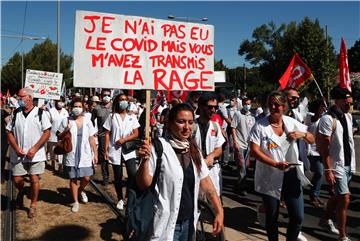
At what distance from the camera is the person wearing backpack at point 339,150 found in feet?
14.6

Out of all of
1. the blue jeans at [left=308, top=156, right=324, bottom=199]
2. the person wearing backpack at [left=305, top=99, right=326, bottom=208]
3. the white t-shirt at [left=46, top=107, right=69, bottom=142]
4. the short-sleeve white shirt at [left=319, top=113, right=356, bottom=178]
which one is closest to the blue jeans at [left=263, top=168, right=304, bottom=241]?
the short-sleeve white shirt at [left=319, top=113, right=356, bottom=178]

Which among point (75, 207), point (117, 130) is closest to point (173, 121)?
point (117, 130)

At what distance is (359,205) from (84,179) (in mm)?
4538

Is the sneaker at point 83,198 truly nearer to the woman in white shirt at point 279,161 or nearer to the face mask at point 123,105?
the face mask at point 123,105

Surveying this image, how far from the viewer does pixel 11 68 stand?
2291 inches

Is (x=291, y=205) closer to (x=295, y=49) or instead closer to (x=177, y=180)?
(x=177, y=180)

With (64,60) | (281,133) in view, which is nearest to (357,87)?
(64,60)

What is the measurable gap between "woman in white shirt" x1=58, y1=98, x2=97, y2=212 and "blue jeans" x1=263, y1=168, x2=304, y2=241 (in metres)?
3.21

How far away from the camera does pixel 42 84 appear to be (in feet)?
34.1

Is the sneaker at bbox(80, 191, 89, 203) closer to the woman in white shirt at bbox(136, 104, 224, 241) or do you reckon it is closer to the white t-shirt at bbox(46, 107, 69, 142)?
the white t-shirt at bbox(46, 107, 69, 142)

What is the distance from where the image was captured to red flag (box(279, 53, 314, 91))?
8922 mm

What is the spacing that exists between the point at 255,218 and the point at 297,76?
450 centimetres

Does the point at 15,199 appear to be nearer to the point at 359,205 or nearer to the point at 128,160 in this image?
the point at 128,160

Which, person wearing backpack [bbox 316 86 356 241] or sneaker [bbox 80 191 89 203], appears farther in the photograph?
sneaker [bbox 80 191 89 203]
